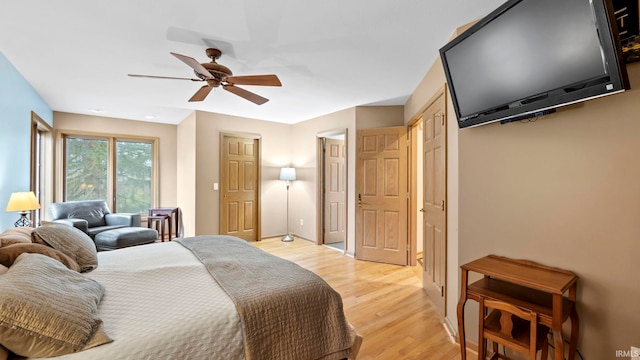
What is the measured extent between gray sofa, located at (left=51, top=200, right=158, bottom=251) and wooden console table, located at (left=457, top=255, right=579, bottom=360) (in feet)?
13.8

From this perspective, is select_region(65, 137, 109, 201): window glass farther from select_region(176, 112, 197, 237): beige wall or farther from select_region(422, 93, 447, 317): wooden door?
select_region(422, 93, 447, 317): wooden door

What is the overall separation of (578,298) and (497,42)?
152 cm

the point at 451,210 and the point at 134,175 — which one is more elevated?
the point at 134,175

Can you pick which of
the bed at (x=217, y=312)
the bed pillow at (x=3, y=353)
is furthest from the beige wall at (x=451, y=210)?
the bed pillow at (x=3, y=353)

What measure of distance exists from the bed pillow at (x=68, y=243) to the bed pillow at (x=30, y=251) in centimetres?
7

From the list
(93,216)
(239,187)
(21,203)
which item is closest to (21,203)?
(21,203)

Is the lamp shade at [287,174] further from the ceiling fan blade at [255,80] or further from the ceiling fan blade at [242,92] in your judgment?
the ceiling fan blade at [255,80]

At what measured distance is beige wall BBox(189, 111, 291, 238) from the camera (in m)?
4.67

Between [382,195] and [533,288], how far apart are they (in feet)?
8.39

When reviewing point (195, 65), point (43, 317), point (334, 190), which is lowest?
point (43, 317)

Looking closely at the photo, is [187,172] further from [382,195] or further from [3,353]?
[3,353]

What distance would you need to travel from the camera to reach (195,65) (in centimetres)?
212

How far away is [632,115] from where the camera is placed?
1358 millimetres

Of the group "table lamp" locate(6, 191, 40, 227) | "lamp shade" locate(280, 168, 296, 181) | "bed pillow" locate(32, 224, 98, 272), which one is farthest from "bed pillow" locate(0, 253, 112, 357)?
"lamp shade" locate(280, 168, 296, 181)
